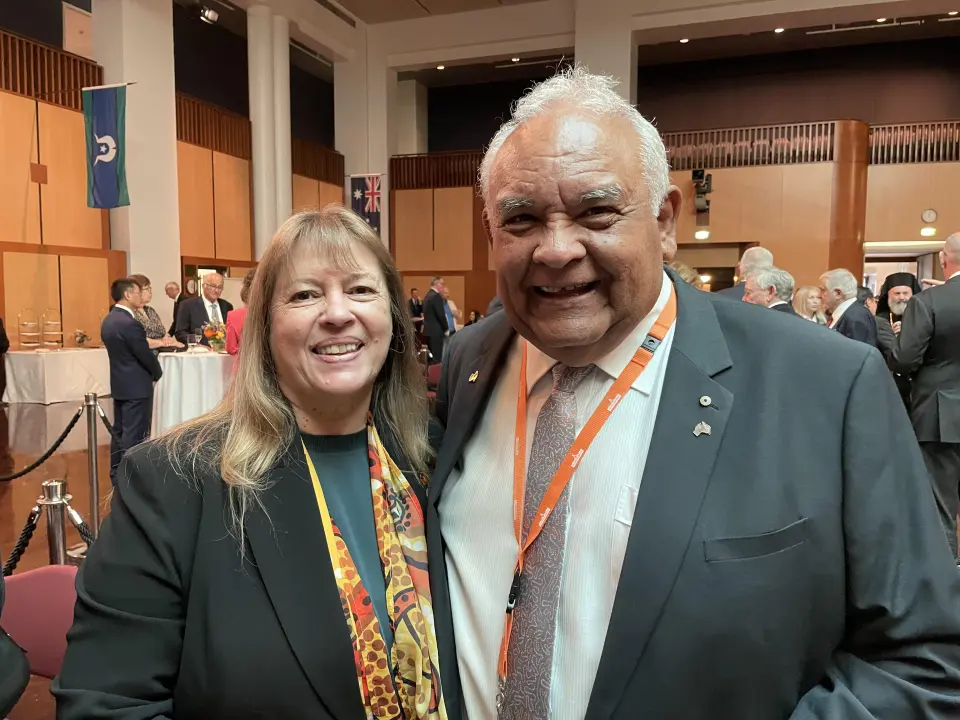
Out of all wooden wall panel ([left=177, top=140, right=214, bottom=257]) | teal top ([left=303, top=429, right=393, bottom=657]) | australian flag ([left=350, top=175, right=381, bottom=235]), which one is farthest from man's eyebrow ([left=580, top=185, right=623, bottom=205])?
australian flag ([left=350, top=175, right=381, bottom=235])

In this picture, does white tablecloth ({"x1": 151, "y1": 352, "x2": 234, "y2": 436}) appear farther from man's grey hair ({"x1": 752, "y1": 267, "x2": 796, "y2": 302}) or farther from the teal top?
the teal top

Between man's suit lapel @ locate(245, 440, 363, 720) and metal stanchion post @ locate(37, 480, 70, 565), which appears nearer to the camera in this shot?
man's suit lapel @ locate(245, 440, 363, 720)

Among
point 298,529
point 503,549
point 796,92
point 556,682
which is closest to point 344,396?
point 298,529

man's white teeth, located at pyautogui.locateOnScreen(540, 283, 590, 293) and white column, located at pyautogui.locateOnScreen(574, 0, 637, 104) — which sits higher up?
white column, located at pyautogui.locateOnScreen(574, 0, 637, 104)

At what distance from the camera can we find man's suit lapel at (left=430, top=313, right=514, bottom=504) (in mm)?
1512

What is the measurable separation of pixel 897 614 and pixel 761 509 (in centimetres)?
25

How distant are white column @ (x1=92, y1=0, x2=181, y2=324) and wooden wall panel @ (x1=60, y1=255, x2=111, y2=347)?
1.47 feet

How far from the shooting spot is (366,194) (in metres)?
14.4

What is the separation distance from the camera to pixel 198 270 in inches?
476

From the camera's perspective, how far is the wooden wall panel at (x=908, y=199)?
1309cm

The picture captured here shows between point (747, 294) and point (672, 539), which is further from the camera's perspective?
point (747, 294)

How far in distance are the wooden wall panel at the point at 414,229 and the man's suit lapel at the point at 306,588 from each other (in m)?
14.7

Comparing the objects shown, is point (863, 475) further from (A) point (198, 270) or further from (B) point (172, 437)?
(A) point (198, 270)

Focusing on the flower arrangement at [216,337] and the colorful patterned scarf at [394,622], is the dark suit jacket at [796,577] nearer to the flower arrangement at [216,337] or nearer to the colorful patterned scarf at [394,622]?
the colorful patterned scarf at [394,622]
